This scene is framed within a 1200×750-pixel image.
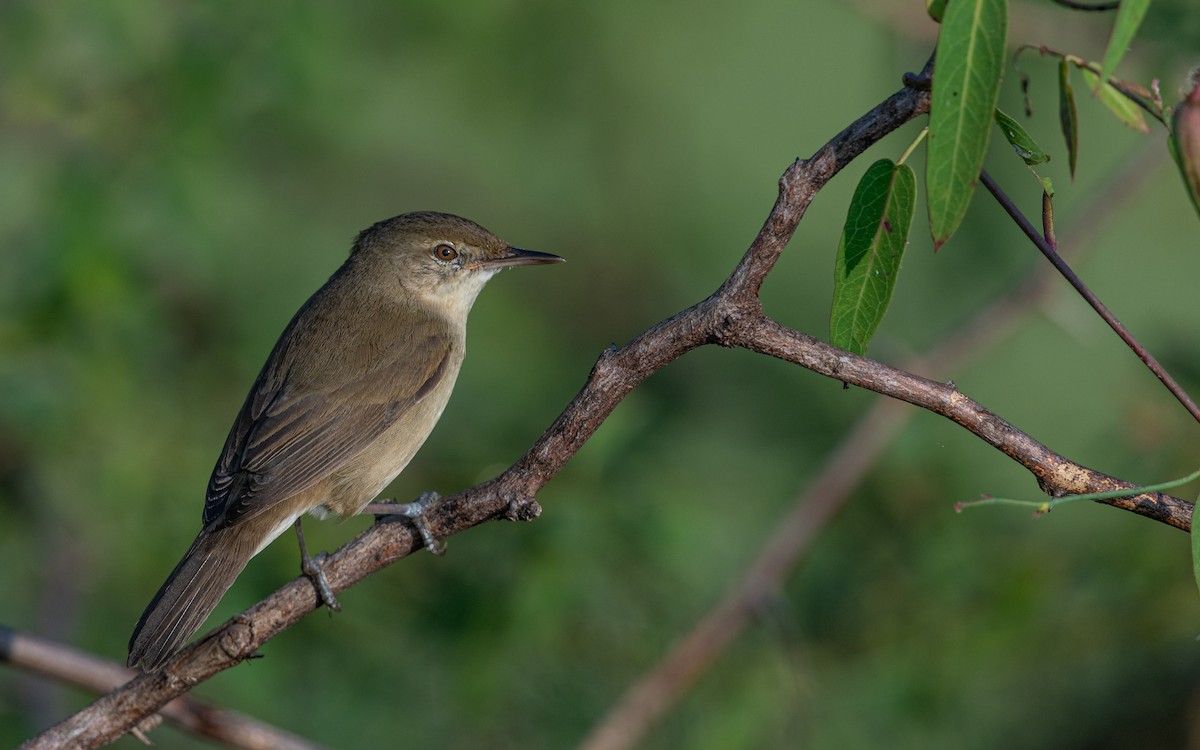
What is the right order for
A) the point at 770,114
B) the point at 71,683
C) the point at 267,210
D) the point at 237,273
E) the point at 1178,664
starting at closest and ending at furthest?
the point at 71,683 < the point at 1178,664 < the point at 237,273 < the point at 267,210 < the point at 770,114

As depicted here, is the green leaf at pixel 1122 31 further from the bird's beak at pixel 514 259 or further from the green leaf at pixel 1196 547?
the bird's beak at pixel 514 259

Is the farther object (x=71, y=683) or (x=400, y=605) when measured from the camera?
(x=400, y=605)

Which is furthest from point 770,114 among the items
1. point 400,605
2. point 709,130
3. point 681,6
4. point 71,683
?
point 71,683

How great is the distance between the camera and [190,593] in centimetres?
336

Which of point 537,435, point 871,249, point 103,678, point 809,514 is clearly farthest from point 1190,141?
point 537,435

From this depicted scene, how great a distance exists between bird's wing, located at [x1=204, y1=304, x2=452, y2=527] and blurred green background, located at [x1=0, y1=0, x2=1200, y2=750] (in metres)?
0.82

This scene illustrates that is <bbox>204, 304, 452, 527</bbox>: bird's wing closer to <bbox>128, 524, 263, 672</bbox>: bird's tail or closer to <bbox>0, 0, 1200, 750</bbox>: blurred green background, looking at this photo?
<bbox>128, 524, 263, 672</bbox>: bird's tail

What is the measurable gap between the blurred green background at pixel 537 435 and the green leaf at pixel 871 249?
2.41 metres

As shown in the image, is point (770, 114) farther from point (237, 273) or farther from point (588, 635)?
point (588, 635)

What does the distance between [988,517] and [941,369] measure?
3.52 feet

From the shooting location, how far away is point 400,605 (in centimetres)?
539

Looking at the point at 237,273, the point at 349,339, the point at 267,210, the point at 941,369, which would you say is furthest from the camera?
the point at 267,210

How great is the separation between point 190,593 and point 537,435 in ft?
9.55

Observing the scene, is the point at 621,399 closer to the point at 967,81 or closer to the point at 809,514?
the point at 967,81
